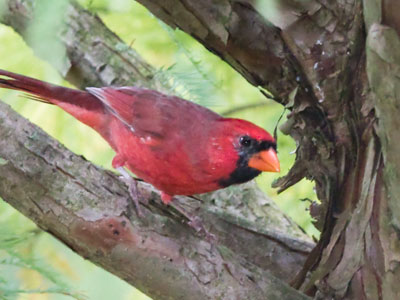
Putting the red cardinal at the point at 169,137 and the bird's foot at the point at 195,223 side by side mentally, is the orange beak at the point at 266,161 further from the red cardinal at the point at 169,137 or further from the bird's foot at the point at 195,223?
the bird's foot at the point at 195,223

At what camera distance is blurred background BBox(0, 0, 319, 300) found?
137 centimetres

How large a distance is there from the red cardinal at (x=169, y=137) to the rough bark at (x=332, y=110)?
0.28 m

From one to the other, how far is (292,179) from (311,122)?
0.25m

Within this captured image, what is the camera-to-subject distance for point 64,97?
2.14m

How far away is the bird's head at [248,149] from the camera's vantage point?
195 cm

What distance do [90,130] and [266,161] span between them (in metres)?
0.84

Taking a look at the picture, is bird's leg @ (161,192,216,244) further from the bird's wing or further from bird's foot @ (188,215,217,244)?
the bird's wing

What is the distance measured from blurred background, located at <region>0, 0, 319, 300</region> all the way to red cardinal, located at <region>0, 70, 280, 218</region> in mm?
69

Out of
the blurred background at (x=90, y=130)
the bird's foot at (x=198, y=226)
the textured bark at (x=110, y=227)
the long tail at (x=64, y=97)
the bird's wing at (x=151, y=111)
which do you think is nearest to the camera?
the blurred background at (x=90, y=130)

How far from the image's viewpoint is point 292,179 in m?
1.87

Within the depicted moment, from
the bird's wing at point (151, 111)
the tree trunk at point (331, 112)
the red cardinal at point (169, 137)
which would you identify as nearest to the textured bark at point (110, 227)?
the tree trunk at point (331, 112)

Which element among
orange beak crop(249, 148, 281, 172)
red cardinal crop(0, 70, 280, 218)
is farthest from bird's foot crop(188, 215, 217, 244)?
orange beak crop(249, 148, 281, 172)

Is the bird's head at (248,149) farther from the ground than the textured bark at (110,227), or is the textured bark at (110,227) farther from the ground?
the bird's head at (248,149)

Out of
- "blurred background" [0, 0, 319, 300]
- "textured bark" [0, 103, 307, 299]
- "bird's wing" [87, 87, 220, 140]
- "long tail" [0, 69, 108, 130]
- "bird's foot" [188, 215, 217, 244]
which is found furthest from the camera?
"bird's wing" [87, 87, 220, 140]
